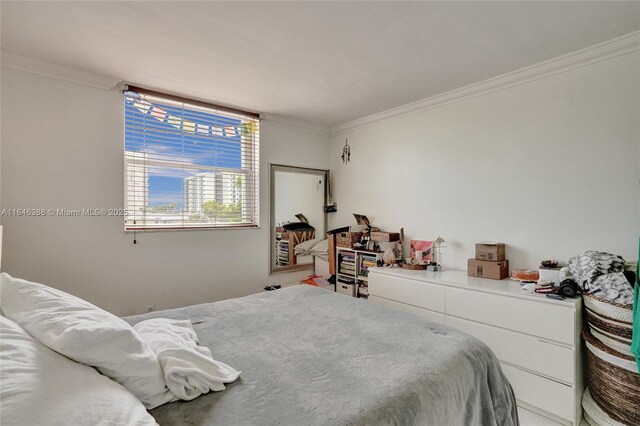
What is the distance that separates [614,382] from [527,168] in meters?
1.57

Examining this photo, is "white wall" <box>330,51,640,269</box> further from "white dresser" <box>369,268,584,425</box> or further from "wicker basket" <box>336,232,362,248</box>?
"white dresser" <box>369,268,584,425</box>

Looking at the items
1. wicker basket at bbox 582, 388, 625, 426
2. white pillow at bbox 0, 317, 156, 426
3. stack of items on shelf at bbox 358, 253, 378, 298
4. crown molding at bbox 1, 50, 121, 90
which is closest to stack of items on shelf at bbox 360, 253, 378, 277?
stack of items on shelf at bbox 358, 253, 378, 298

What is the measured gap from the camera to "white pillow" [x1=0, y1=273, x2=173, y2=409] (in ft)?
3.00

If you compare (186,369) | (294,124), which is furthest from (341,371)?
(294,124)

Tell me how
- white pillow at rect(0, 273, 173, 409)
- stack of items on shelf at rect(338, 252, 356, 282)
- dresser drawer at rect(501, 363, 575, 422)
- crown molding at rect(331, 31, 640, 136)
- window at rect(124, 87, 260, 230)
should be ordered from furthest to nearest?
stack of items on shelf at rect(338, 252, 356, 282) → window at rect(124, 87, 260, 230) → crown molding at rect(331, 31, 640, 136) → dresser drawer at rect(501, 363, 575, 422) → white pillow at rect(0, 273, 173, 409)

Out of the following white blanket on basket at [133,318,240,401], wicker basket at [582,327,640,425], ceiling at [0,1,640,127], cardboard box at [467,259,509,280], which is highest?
ceiling at [0,1,640,127]

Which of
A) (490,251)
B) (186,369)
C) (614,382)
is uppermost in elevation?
(490,251)

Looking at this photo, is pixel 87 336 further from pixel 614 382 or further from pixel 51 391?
pixel 614 382

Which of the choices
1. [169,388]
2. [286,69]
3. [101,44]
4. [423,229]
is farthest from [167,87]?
[423,229]

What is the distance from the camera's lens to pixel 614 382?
1742 mm

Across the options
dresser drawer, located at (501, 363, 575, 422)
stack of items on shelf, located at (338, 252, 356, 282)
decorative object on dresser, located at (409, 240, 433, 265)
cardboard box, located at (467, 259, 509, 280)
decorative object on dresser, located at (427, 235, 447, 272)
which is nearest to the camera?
dresser drawer, located at (501, 363, 575, 422)

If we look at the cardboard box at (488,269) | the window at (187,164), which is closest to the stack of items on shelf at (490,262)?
the cardboard box at (488,269)

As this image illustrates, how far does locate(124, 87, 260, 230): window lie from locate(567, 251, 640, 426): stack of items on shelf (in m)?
3.05

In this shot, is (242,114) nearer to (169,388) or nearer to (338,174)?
(338,174)
